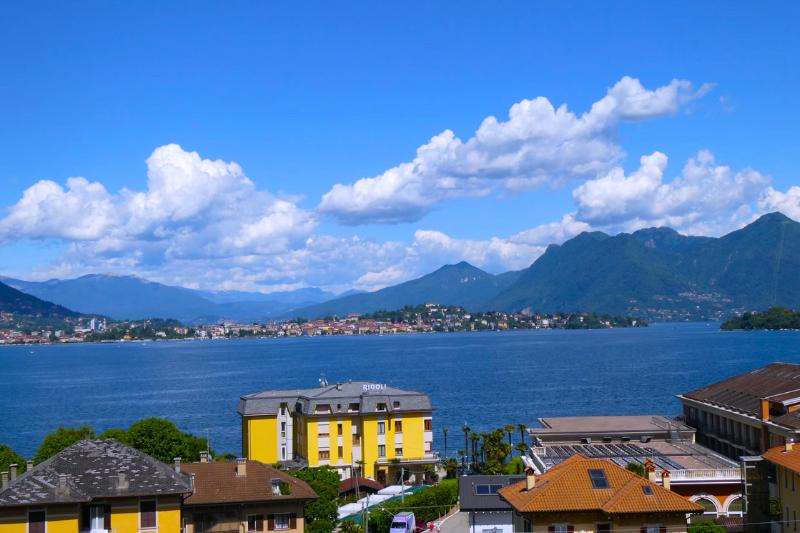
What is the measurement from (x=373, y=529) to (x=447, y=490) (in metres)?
7.21

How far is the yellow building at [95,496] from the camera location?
31.0 m

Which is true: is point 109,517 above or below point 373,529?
above

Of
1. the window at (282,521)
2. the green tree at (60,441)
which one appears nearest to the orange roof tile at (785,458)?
the window at (282,521)

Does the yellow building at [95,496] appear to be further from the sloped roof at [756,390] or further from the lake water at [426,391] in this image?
the lake water at [426,391]

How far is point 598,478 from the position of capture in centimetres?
3105

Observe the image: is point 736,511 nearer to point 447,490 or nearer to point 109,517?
point 447,490

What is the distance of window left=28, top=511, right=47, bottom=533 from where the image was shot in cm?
3084

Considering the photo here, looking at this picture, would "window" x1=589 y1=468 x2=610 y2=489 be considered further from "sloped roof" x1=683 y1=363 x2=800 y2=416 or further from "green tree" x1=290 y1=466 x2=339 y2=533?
"sloped roof" x1=683 y1=363 x2=800 y2=416

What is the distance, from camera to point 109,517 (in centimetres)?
3209

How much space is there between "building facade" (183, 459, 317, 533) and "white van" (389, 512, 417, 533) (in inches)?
193

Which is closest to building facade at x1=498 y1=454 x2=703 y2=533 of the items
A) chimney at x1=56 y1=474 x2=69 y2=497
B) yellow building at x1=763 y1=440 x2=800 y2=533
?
yellow building at x1=763 y1=440 x2=800 y2=533

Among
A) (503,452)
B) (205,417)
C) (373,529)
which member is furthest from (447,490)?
(205,417)

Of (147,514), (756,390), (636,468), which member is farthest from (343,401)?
(147,514)

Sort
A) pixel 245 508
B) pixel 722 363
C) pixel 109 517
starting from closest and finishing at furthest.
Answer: pixel 109 517
pixel 245 508
pixel 722 363
